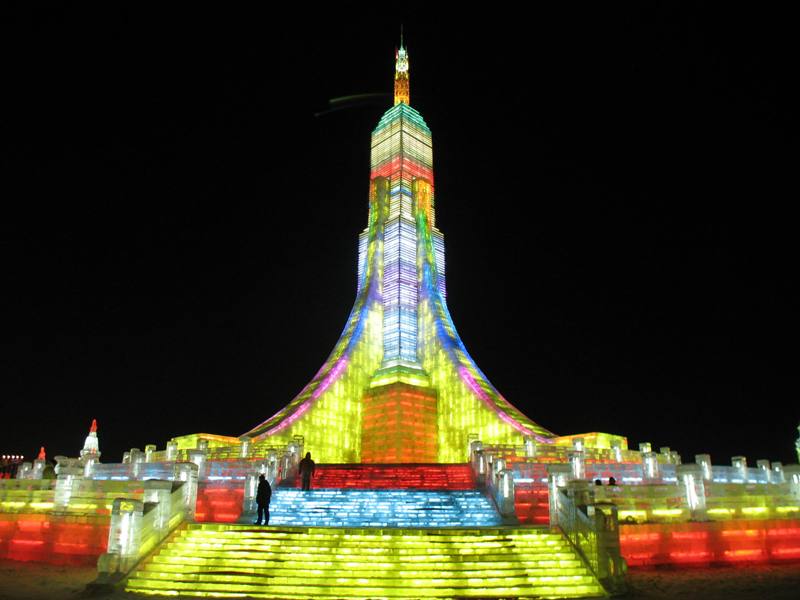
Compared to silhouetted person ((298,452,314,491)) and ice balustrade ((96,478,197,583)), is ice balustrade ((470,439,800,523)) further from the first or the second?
ice balustrade ((96,478,197,583))

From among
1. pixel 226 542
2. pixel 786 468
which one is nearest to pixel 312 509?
pixel 226 542

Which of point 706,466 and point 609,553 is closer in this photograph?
point 609,553

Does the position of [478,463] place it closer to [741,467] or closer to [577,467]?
[577,467]

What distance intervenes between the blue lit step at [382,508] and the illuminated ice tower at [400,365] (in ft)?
20.5

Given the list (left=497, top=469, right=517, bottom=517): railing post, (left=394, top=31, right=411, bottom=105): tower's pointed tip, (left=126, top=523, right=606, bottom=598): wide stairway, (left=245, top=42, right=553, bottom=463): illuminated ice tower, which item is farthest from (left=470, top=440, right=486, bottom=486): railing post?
(left=394, top=31, right=411, bottom=105): tower's pointed tip

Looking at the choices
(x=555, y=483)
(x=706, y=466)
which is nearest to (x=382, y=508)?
(x=555, y=483)

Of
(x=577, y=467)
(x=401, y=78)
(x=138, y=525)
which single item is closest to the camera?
(x=138, y=525)

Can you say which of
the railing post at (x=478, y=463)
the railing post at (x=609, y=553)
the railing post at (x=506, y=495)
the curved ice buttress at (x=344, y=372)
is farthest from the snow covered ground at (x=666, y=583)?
the curved ice buttress at (x=344, y=372)

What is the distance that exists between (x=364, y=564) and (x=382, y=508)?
2950 millimetres

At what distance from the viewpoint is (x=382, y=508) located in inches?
396

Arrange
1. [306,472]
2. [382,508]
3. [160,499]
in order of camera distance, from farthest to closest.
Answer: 1. [306,472]
2. [382,508]
3. [160,499]

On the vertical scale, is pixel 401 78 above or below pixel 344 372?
above

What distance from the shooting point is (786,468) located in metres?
11.9

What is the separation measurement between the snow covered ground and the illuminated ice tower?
8193 millimetres
